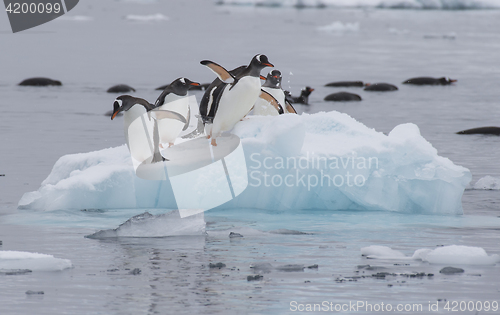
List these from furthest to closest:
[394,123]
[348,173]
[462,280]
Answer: [394,123], [348,173], [462,280]

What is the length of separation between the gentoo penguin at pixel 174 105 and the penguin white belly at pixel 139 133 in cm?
22

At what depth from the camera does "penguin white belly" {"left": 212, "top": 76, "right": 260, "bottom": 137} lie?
7.93 metres

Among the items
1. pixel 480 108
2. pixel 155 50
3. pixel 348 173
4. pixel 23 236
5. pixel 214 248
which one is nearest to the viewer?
pixel 214 248

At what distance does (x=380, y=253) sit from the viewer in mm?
5645

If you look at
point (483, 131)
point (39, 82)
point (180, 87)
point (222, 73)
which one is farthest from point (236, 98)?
point (39, 82)

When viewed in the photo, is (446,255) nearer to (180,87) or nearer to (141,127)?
(141,127)

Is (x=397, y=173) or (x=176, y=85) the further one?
(x=176, y=85)

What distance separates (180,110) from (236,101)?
750 mm

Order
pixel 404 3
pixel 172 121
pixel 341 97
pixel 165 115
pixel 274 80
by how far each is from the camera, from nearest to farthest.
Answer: pixel 165 115 < pixel 172 121 < pixel 274 80 < pixel 341 97 < pixel 404 3

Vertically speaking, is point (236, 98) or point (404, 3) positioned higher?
point (404, 3)

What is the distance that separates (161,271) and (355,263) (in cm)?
122

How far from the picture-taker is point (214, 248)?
231 inches

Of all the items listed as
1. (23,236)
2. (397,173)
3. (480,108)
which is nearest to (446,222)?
(397,173)

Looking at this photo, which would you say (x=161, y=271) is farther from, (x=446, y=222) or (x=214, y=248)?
(x=446, y=222)
